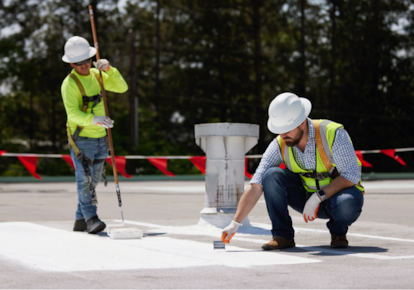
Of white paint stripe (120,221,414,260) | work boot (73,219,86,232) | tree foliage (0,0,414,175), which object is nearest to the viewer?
white paint stripe (120,221,414,260)

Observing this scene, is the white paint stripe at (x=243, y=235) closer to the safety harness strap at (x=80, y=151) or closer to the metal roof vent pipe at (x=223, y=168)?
the metal roof vent pipe at (x=223, y=168)

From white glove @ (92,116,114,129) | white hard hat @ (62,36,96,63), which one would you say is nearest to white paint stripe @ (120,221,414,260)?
white glove @ (92,116,114,129)

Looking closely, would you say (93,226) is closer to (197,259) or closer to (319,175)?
(197,259)

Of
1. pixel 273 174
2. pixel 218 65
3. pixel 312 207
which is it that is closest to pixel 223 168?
pixel 273 174

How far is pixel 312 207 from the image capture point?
5387mm

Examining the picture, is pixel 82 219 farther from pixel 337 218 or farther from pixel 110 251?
pixel 337 218

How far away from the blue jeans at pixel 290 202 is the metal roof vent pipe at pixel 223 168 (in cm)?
159

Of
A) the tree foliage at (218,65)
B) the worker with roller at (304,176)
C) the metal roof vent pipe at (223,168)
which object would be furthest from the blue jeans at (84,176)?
the tree foliage at (218,65)

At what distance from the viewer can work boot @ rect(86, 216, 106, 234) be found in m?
6.93

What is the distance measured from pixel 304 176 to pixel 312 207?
0.42m

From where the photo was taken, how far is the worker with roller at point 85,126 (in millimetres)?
7000

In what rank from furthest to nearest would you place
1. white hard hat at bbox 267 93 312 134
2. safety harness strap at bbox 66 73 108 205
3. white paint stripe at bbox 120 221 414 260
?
safety harness strap at bbox 66 73 108 205 < white hard hat at bbox 267 93 312 134 < white paint stripe at bbox 120 221 414 260

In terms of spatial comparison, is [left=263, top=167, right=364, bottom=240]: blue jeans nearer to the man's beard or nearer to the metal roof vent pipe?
the man's beard

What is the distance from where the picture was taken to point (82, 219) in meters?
7.25
